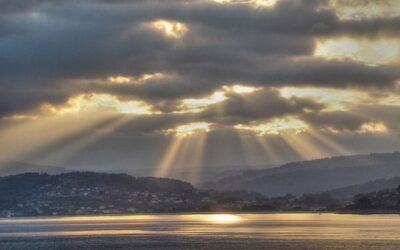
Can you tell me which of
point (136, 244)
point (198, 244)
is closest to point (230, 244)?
point (198, 244)

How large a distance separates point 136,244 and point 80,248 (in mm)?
17099

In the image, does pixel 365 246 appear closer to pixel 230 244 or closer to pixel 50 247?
pixel 230 244

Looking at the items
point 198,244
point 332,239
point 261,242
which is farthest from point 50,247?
point 332,239

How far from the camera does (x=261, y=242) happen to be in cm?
19450

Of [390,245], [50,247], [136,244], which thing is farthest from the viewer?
[136,244]

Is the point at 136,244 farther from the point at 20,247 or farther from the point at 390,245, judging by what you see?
the point at 390,245

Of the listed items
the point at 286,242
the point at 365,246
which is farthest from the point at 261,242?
the point at 365,246

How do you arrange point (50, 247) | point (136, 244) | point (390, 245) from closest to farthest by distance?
point (390, 245) → point (50, 247) → point (136, 244)

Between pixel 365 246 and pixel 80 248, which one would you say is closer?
pixel 365 246

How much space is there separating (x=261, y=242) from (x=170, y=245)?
23.4 m

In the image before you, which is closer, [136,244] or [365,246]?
[365,246]

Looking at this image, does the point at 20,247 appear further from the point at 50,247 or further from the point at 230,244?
the point at 230,244

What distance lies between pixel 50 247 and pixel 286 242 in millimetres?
59046

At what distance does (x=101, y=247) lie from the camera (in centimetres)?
19050
